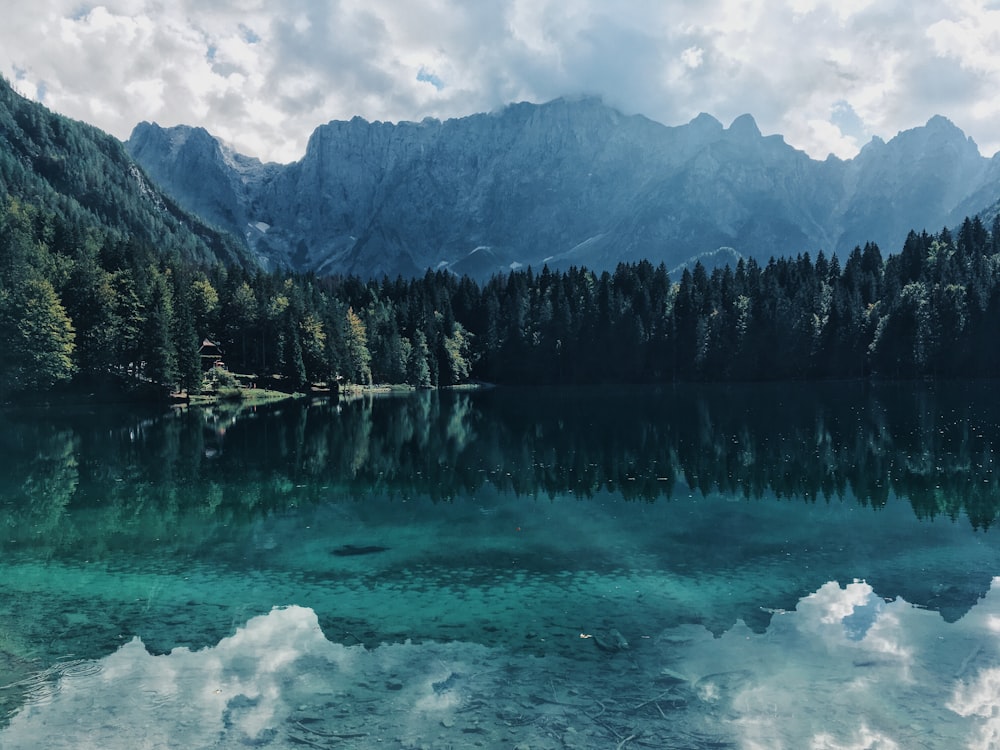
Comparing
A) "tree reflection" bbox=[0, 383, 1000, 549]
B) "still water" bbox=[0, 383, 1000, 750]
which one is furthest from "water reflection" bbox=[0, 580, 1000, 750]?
"tree reflection" bbox=[0, 383, 1000, 549]

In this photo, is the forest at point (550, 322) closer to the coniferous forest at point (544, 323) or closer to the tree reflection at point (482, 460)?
the coniferous forest at point (544, 323)

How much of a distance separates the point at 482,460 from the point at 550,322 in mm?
119036

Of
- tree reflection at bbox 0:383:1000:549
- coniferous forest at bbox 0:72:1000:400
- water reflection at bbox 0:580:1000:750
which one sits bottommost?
water reflection at bbox 0:580:1000:750

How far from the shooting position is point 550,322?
168m

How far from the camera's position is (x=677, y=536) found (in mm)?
28766

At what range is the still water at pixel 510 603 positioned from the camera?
1438 centimetres

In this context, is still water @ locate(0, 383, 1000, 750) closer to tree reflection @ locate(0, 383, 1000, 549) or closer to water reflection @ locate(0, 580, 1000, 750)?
water reflection @ locate(0, 580, 1000, 750)

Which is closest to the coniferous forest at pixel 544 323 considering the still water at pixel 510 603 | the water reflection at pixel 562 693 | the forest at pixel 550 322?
the forest at pixel 550 322

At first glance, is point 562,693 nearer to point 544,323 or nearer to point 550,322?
point 550,322

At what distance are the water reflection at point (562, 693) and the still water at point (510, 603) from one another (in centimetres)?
7

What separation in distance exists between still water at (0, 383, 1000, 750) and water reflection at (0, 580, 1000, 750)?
7 cm

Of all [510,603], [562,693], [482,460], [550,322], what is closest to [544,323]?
[550,322]

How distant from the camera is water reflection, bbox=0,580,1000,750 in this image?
13.7 meters

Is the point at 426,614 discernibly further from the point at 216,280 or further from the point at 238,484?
the point at 216,280
